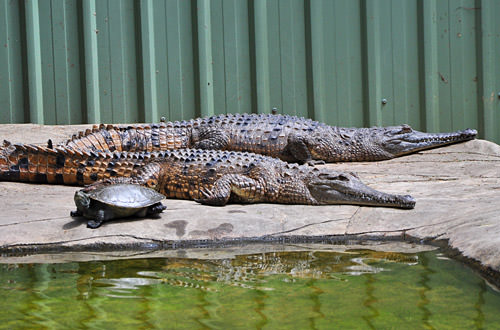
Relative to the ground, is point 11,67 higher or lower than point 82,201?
higher

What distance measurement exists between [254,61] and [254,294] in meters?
5.19

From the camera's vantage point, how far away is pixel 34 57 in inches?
273

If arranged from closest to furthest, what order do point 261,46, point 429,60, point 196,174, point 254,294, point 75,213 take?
point 254,294 → point 75,213 → point 196,174 → point 261,46 → point 429,60

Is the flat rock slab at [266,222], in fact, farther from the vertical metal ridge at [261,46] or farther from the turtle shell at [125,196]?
the vertical metal ridge at [261,46]

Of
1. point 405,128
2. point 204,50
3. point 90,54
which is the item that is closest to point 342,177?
point 405,128

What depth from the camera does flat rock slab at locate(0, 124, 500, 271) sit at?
3.51m

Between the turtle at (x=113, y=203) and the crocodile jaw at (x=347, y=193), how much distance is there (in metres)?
1.46

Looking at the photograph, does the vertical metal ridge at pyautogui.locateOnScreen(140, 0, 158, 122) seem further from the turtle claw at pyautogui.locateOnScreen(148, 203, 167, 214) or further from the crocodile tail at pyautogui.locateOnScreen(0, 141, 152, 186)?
the turtle claw at pyautogui.locateOnScreen(148, 203, 167, 214)

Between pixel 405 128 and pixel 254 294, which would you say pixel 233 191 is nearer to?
pixel 254 294

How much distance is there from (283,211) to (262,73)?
126 inches

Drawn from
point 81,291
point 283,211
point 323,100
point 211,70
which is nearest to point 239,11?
point 211,70

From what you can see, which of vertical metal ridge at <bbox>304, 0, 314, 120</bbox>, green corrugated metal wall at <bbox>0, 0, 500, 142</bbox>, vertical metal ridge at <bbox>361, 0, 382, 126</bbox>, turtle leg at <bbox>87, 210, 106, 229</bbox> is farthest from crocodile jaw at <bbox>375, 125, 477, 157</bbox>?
turtle leg at <bbox>87, 210, 106, 229</bbox>

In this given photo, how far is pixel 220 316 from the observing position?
2.13m

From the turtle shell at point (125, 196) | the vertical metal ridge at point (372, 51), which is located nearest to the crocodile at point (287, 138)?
the vertical metal ridge at point (372, 51)
